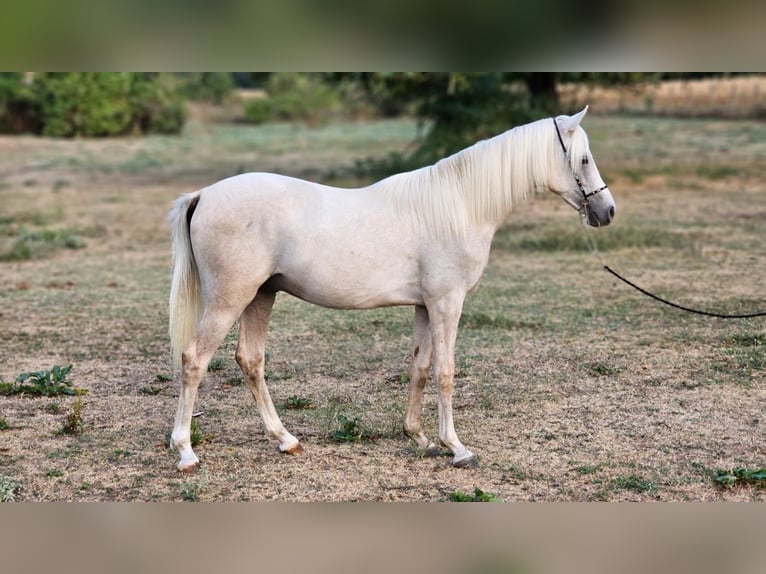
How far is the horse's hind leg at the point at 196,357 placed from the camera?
5094mm

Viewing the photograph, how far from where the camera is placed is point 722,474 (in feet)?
16.4

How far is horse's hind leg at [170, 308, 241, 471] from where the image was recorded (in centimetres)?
509

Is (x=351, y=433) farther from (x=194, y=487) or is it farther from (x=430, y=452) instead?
(x=194, y=487)

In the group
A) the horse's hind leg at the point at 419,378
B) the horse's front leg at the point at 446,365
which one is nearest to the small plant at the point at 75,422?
the horse's hind leg at the point at 419,378

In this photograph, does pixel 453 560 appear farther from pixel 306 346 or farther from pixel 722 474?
pixel 306 346

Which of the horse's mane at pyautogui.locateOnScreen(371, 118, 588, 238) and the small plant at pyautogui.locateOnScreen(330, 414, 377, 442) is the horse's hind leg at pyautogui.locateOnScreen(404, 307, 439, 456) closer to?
the small plant at pyautogui.locateOnScreen(330, 414, 377, 442)

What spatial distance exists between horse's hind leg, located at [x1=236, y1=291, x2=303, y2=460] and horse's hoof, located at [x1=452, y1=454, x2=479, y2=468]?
0.97m

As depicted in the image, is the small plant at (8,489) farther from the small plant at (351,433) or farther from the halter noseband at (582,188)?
the halter noseband at (582,188)

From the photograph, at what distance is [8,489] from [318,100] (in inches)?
1549

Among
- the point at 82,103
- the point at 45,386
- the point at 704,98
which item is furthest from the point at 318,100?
the point at 45,386

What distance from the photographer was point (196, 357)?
201 inches

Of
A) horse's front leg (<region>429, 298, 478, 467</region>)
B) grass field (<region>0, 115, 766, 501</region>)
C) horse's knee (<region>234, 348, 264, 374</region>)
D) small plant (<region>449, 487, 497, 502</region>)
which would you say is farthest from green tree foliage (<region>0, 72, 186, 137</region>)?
small plant (<region>449, 487, 497, 502</region>)
